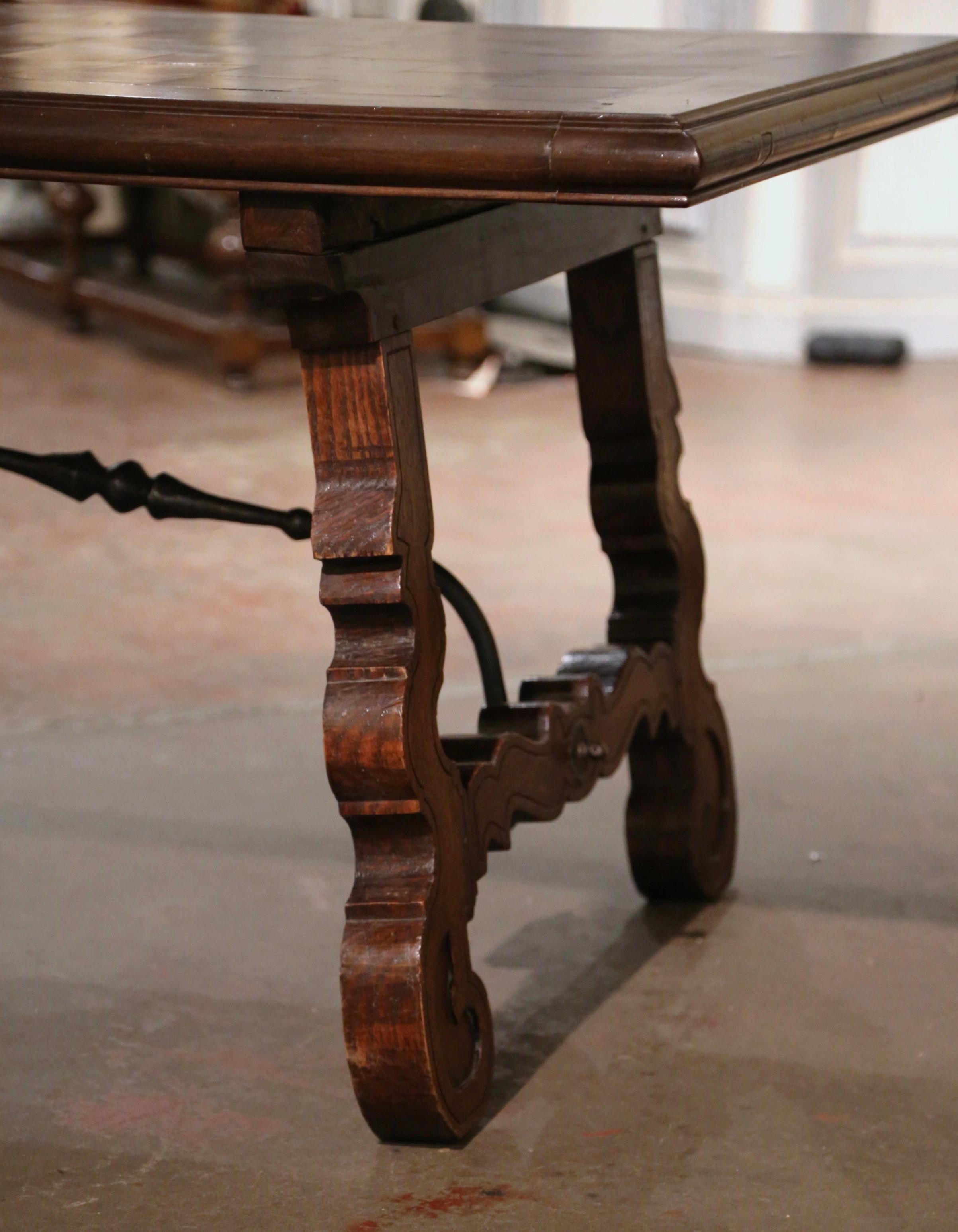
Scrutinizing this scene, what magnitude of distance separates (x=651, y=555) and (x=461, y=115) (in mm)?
839

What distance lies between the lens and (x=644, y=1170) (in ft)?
4.65

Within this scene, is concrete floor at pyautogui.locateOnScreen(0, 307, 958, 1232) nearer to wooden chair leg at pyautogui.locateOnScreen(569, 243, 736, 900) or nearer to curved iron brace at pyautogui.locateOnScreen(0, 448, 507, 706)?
wooden chair leg at pyautogui.locateOnScreen(569, 243, 736, 900)

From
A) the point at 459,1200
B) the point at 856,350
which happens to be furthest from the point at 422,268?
the point at 856,350

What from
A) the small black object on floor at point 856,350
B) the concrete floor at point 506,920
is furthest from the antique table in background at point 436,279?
the small black object on floor at point 856,350

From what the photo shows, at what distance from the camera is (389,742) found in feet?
4.44

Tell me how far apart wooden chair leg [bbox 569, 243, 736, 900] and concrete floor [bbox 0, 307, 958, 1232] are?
3.4 inches

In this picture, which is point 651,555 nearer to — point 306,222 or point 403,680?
point 403,680

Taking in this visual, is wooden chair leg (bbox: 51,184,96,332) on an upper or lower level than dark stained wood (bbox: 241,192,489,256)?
lower

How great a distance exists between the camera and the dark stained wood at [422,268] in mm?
1273

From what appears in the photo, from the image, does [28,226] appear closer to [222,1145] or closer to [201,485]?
[201,485]

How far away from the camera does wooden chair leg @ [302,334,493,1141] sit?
4.43 ft

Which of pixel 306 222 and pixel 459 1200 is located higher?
pixel 306 222

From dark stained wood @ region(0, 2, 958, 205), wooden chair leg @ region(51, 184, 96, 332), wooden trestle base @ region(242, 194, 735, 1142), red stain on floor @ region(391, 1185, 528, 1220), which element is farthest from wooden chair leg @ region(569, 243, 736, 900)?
wooden chair leg @ region(51, 184, 96, 332)

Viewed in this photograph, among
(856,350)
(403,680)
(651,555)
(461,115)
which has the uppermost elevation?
(461,115)
